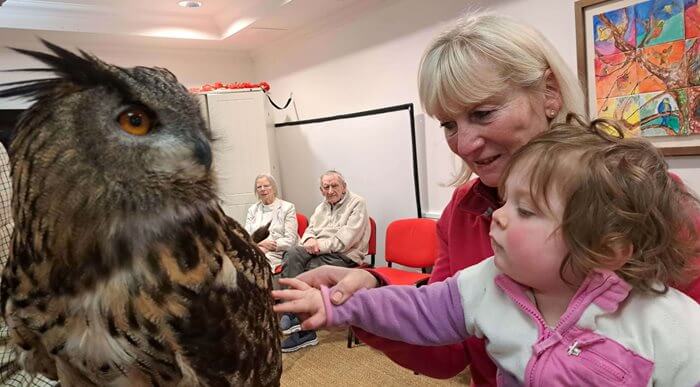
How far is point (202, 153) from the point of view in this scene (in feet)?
2.11

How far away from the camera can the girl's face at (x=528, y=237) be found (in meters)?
0.80

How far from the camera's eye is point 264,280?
733 millimetres

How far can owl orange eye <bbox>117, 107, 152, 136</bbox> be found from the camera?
0.60 m

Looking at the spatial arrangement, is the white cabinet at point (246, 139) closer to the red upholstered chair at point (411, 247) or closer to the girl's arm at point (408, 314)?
the red upholstered chair at point (411, 247)

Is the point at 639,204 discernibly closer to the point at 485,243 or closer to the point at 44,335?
the point at 485,243

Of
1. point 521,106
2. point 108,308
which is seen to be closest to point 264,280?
point 108,308

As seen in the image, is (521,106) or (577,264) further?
(521,106)

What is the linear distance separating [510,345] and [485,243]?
0.35 meters

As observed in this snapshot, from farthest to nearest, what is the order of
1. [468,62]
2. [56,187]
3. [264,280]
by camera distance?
[468,62]
[264,280]
[56,187]

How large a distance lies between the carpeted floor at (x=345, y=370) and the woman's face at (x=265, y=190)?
4.41 ft

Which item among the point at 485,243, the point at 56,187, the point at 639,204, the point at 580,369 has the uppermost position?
the point at 56,187

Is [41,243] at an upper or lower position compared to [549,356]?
upper

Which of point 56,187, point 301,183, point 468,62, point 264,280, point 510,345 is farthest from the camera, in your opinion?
point 301,183

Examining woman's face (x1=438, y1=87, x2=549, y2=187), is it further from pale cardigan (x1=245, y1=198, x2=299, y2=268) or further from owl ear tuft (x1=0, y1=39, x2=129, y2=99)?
pale cardigan (x1=245, y1=198, x2=299, y2=268)
